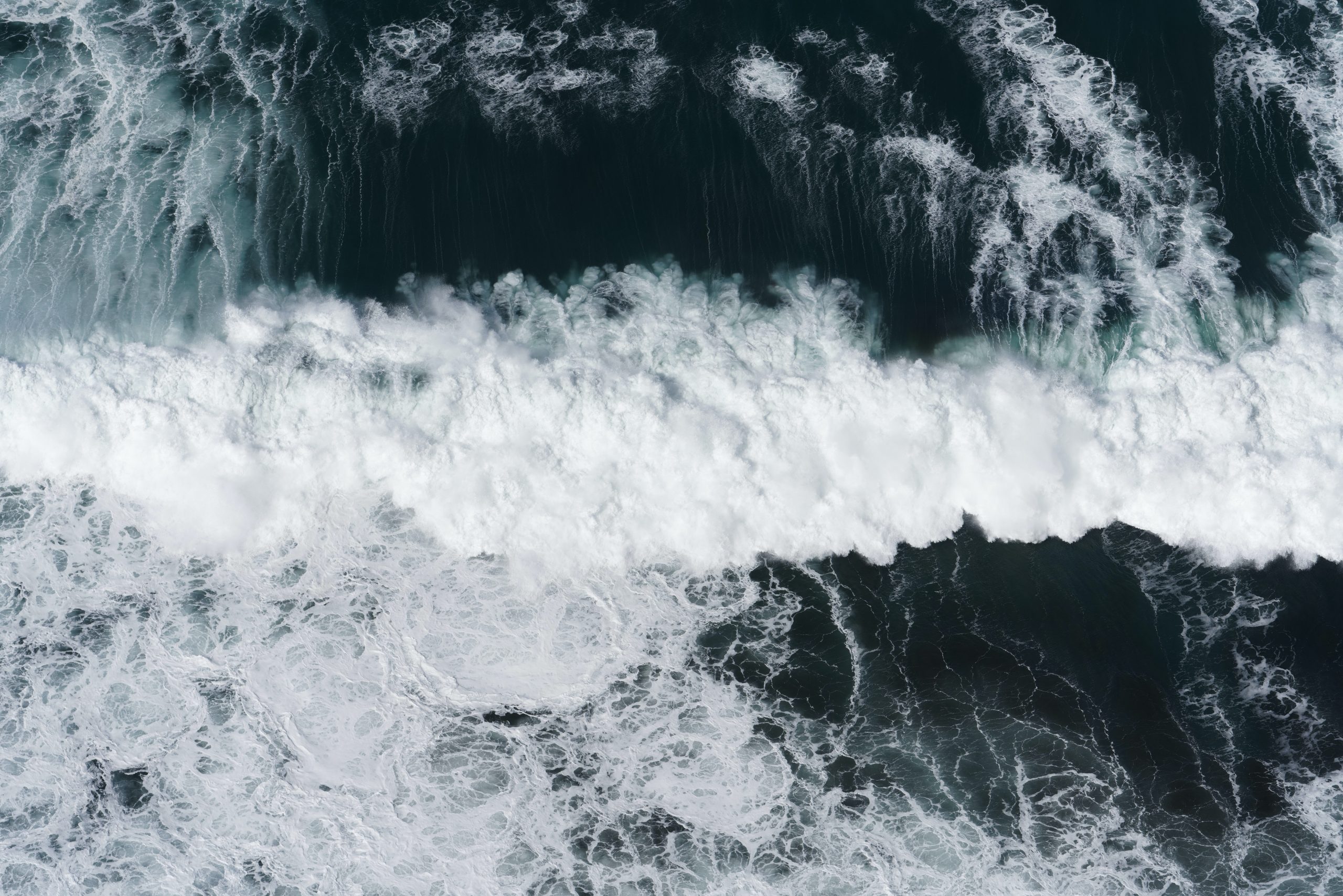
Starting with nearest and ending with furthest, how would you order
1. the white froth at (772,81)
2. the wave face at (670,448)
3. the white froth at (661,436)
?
the wave face at (670,448) < the white froth at (661,436) < the white froth at (772,81)

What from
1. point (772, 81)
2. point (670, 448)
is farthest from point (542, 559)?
point (772, 81)

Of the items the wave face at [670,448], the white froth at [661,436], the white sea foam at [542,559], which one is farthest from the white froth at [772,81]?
the white froth at [661,436]

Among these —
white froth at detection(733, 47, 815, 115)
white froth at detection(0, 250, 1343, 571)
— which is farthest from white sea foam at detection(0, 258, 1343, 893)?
white froth at detection(733, 47, 815, 115)

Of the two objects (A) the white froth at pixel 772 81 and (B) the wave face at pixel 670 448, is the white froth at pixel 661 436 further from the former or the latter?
(A) the white froth at pixel 772 81

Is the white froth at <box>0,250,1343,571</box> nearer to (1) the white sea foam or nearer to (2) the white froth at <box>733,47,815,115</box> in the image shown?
(1) the white sea foam

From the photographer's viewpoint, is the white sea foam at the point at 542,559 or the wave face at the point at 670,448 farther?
the wave face at the point at 670,448

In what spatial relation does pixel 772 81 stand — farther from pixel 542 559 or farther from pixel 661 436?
pixel 542 559
